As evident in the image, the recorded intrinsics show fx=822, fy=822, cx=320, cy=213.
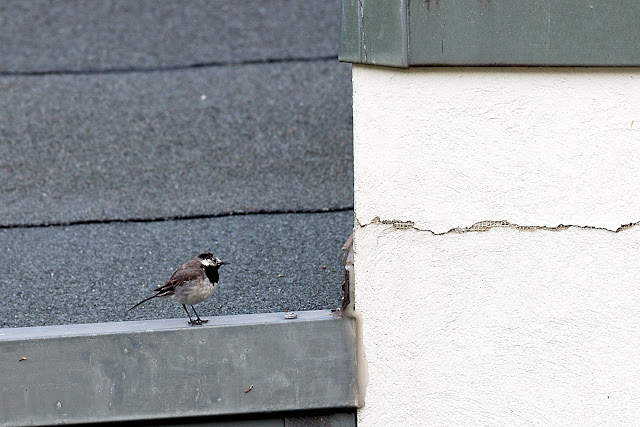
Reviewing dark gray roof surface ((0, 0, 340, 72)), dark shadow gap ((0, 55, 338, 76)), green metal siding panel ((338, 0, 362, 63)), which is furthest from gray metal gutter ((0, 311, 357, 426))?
dark gray roof surface ((0, 0, 340, 72))

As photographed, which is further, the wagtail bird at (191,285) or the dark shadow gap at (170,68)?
the dark shadow gap at (170,68)

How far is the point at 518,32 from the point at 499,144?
40 centimetres

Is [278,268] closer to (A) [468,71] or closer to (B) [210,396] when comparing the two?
(B) [210,396]

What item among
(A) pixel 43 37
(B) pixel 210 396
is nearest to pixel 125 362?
(B) pixel 210 396

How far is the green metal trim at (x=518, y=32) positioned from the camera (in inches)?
110

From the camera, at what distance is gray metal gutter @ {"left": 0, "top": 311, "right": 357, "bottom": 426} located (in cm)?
309

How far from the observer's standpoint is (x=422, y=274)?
120 inches

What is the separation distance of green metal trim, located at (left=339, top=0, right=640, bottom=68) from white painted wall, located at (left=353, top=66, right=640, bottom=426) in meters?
0.08

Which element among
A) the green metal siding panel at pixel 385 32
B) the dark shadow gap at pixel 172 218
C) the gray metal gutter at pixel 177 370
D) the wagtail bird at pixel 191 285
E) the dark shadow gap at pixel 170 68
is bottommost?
the dark shadow gap at pixel 172 218

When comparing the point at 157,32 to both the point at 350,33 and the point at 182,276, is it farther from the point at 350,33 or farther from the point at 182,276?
the point at 350,33

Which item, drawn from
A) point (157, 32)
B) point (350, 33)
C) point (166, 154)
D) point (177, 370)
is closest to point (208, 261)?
point (177, 370)

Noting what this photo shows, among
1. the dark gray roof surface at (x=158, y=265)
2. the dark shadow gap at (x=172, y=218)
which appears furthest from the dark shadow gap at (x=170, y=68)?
the dark gray roof surface at (x=158, y=265)

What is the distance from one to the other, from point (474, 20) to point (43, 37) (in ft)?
26.2

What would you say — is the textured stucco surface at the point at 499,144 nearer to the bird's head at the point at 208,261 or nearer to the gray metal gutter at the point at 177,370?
the gray metal gutter at the point at 177,370
